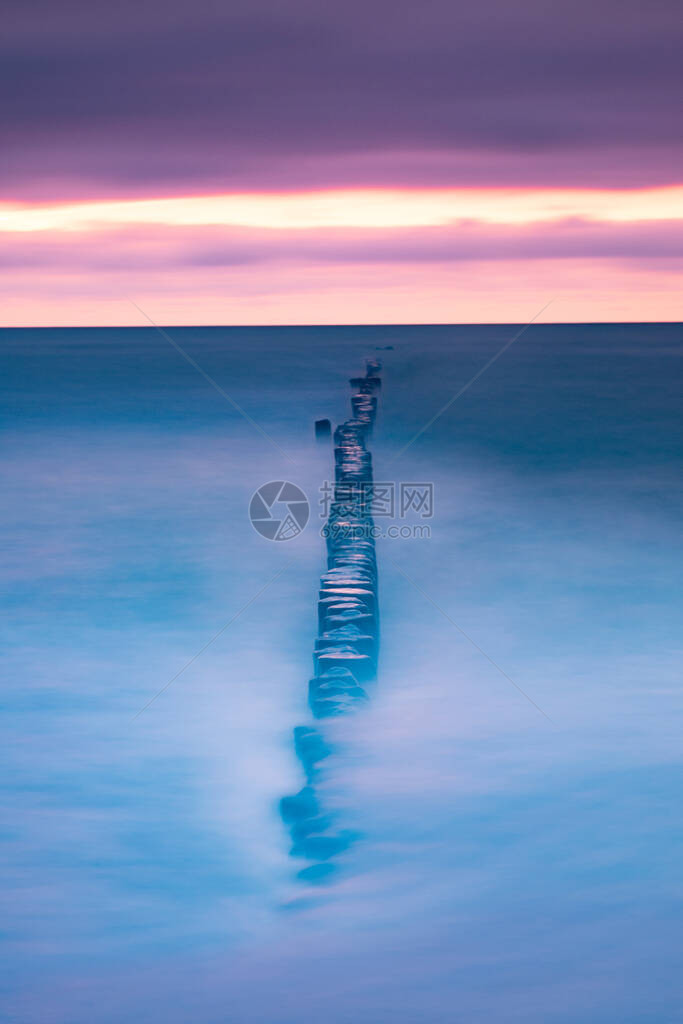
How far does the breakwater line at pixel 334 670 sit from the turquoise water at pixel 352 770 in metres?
0.08

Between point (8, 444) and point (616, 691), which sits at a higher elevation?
point (8, 444)

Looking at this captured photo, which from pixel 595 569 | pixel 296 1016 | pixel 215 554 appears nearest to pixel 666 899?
pixel 296 1016

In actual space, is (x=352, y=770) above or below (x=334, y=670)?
below

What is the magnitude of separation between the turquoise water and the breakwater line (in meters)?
0.08

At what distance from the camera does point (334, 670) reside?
13.5ft

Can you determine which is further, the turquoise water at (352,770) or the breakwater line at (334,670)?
the breakwater line at (334,670)

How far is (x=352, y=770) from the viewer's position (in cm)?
402

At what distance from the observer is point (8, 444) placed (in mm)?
16312

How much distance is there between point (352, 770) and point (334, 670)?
0.44 metres

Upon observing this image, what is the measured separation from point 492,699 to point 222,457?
10078mm

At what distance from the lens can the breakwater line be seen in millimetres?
3537

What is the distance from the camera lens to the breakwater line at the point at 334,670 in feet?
11.6

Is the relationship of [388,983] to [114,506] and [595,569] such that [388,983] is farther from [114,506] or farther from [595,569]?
[114,506]

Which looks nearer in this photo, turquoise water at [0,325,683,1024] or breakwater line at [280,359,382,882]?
turquoise water at [0,325,683,1024]
